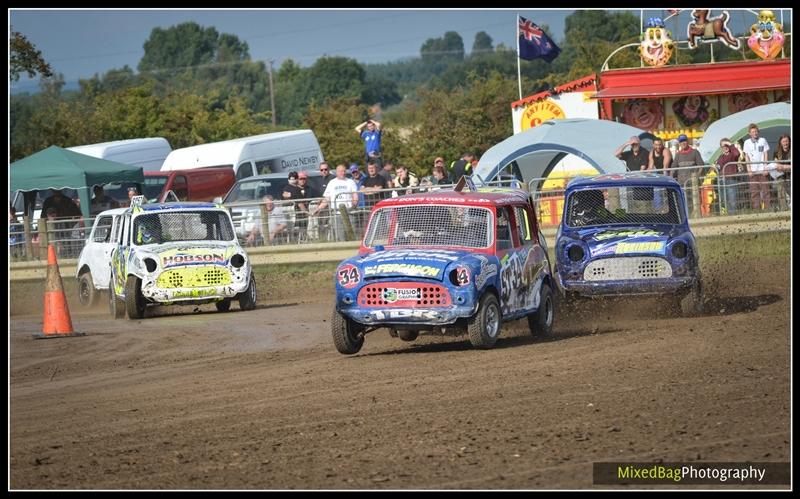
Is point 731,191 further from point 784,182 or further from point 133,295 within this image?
point 133,295

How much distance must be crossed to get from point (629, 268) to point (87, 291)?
33.5 feet

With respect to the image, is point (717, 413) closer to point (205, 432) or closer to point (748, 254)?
point (205, 432)

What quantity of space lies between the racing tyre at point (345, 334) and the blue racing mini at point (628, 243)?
3.79m

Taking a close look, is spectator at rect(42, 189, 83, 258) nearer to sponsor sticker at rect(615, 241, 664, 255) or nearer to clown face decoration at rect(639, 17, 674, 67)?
sponsor sticker at rect(615, 241, 664, 255)

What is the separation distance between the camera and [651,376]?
11266mm

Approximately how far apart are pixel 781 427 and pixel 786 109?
72.4ft

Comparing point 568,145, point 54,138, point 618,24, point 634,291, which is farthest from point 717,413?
point 618,24

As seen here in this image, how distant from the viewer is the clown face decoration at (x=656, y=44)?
120 feet

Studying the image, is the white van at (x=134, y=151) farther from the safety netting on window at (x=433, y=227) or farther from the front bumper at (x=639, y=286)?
the safety netting on window at (x=433, y=227)

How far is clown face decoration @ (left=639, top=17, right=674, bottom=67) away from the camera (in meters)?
36.6

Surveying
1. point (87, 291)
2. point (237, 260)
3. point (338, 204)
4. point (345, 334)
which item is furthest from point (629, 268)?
point (87, 291)

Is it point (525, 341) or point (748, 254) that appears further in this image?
point (748, 254)

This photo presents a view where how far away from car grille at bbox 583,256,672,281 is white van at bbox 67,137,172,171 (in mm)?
21125

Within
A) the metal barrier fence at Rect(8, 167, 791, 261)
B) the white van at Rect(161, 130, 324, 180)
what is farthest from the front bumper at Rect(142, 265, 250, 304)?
the white van at Rect(161, 130, 324, 180)
